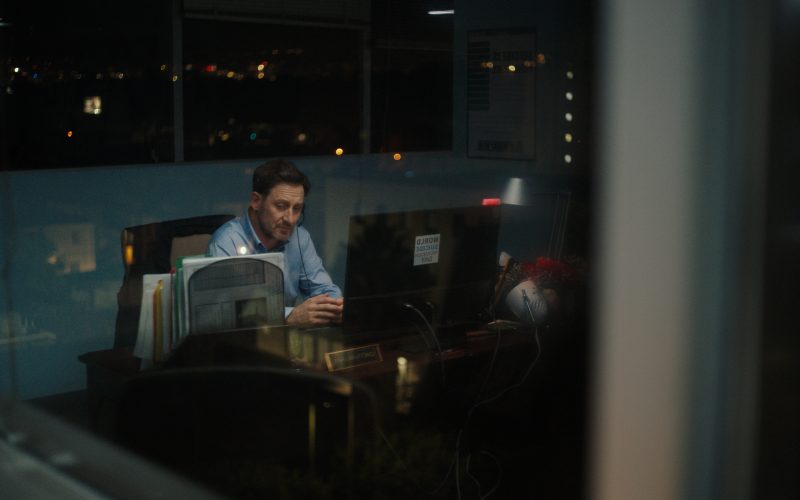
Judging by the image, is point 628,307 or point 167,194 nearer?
point 628,307

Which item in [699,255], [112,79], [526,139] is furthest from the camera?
[112,79]

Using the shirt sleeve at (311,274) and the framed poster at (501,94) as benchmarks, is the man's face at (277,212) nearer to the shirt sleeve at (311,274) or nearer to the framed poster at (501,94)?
the shirt sleeve at (311,274)

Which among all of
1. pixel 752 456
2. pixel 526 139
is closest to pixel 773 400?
pixel 752 456

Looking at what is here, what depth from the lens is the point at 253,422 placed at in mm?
1901

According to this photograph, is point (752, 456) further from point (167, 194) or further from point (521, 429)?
point (167, 194)

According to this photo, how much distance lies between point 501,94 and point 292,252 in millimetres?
1157

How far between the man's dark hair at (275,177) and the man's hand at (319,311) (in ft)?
2.62

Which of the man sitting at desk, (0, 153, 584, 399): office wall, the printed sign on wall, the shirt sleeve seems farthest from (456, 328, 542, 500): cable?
(0, 153, 584, 399): office wall

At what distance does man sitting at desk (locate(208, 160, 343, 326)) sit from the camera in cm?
340

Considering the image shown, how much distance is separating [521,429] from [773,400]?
90.2 inches

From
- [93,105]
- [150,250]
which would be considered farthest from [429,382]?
[93,105]

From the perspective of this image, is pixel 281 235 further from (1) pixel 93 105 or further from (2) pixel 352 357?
(1) pixel 93 105

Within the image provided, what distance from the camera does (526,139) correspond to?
2533 mm

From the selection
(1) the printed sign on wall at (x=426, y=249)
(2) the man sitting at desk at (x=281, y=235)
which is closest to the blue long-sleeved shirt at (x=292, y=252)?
(2) the man sitting at desk at (x=281, y=235)
